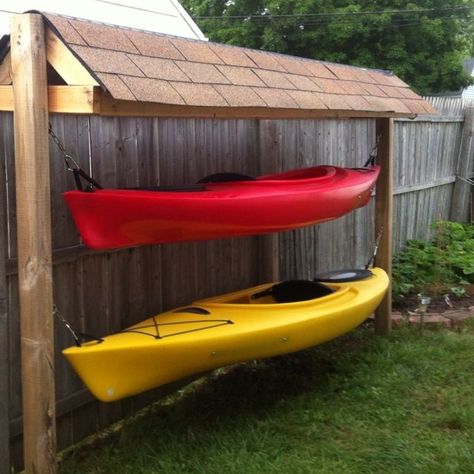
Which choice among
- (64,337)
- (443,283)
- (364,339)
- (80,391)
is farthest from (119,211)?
(443,283)

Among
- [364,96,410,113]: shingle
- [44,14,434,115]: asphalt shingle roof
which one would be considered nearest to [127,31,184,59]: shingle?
[44,14,434,115]: asphalt shingle roof

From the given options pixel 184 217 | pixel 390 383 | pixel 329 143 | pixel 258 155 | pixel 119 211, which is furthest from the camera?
pixel 329 143

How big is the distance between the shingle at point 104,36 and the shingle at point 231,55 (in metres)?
0.72

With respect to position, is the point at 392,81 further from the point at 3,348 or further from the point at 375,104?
the point at 3,348

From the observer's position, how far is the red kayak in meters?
4.11

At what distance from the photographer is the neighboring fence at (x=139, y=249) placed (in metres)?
4.08

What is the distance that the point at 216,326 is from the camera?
4516mm

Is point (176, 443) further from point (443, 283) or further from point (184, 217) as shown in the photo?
point (443, 283)

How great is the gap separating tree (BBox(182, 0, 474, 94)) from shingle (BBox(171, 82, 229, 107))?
81.6ft

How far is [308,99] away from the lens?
481 centimetres

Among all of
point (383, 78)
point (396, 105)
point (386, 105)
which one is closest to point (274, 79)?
point (386, 105)

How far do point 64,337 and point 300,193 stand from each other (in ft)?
5.73

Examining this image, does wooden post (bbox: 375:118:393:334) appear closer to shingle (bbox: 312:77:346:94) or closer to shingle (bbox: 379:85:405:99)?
shingle (bbox: 379:85:405:99)

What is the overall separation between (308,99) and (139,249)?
4.74ft
